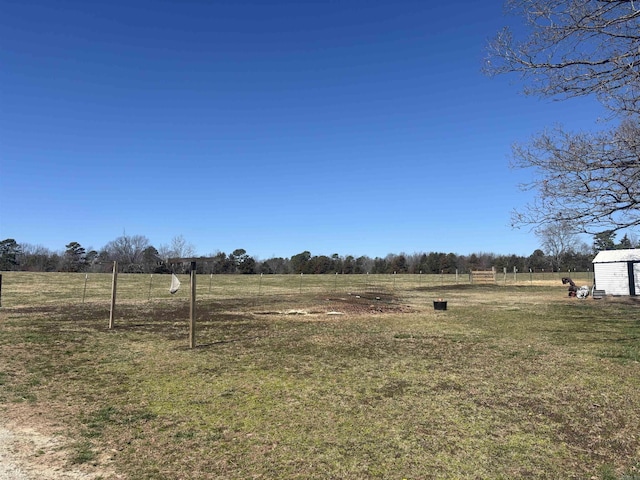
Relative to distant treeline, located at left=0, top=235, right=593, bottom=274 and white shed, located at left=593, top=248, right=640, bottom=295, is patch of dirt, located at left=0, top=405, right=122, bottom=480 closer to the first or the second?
white shed, located at left=593, top=248, right=640, bottom=295

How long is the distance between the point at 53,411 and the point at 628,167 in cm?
888

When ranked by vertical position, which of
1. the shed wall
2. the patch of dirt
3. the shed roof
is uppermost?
the shed roof

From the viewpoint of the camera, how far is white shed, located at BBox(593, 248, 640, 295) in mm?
23391

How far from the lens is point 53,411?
490cm

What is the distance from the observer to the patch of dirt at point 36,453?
3365mm

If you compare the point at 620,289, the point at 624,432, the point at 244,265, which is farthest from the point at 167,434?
the point at 244,265

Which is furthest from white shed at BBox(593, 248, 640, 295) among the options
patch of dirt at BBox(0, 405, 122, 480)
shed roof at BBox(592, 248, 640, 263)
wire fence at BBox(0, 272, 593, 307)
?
patch of dirt at BBox(0, 405, 122, 480)

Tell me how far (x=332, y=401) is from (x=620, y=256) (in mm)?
26426

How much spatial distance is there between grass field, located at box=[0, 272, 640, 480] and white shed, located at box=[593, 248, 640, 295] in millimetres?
16138

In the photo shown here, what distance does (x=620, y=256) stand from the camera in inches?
948

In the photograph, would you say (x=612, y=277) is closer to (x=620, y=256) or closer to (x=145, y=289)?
(x=620, y=256)

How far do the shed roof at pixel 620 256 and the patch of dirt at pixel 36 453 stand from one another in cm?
2832

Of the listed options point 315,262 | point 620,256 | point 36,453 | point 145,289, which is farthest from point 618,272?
point 315,262

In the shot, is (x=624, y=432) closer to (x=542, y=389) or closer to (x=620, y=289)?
(x=542, y=389)
